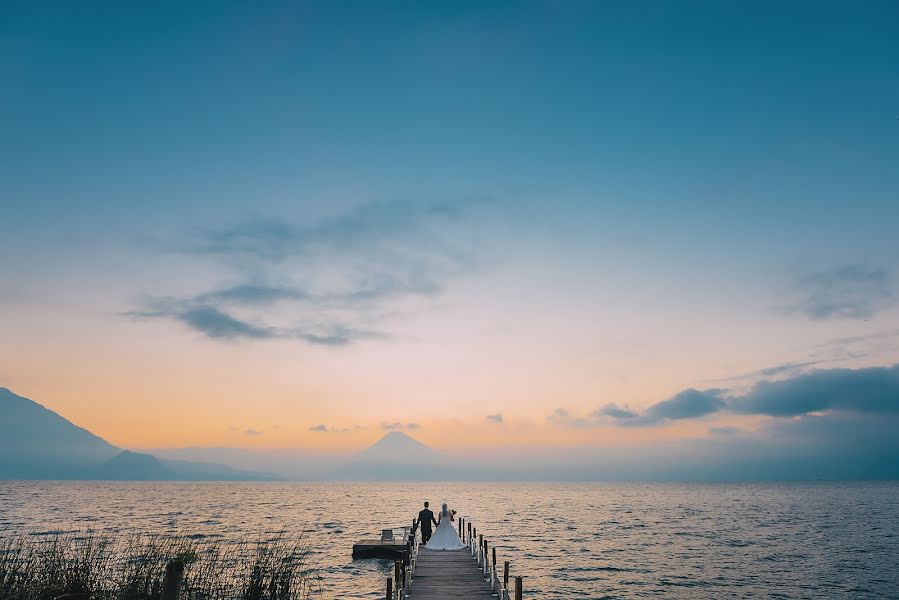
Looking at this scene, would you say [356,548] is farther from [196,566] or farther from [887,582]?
[887,582]

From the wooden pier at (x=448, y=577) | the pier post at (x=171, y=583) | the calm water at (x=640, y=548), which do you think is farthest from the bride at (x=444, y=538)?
the pier post at (x=171, y=583)

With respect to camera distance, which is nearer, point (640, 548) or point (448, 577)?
point (448, 577)

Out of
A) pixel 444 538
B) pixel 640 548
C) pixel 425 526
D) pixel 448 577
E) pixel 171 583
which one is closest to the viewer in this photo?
pixel 171 583

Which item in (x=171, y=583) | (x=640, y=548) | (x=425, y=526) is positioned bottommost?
(x=640, y=548)

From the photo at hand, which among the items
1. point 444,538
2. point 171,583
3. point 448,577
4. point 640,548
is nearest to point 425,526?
point 444,538

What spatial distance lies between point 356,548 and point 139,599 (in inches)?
892

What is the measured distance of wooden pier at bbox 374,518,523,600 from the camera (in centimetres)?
2033

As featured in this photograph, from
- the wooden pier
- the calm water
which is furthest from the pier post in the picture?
the calm water

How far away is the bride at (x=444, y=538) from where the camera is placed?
30.0 meters

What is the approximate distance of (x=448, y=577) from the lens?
2375cm

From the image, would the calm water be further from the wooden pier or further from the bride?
the wooden pier

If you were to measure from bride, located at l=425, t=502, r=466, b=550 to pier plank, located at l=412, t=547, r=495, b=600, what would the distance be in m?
0.24

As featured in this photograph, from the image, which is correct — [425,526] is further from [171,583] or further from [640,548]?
[640,548]

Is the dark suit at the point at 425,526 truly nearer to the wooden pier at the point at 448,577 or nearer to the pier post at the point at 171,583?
the wooden pier at the point at 448,577
